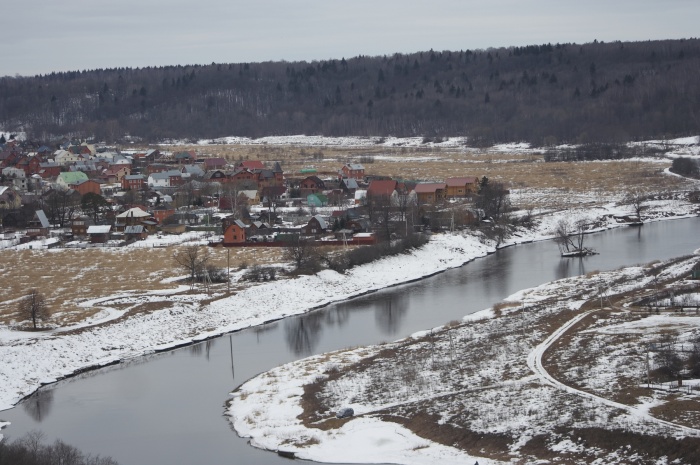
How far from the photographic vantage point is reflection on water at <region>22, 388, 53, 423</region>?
19953mm

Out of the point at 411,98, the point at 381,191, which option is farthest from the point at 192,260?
the point at 411,98

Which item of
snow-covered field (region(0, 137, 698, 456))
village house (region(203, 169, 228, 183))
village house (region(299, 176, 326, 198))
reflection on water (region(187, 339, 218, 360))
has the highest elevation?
village house (region(203, 169, 228, 183))

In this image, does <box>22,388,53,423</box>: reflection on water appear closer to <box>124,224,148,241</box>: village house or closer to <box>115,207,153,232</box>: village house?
<box>124,224,148,241</box>: village house

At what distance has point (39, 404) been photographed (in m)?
20.7

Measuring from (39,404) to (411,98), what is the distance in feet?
336

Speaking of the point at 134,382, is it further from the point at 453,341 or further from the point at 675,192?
the point at 675,192

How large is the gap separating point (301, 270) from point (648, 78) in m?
85.4

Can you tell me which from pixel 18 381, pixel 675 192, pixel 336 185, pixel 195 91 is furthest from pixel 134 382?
pixel 195 91

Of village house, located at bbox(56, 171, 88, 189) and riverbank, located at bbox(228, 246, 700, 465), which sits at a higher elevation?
village house, located at bbox(56, 171, 88, 189)

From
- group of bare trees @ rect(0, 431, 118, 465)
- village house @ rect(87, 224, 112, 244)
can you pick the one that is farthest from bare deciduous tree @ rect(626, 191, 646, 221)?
group of bare trees @ rect(0, 431, 118, 465)

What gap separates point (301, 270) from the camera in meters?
33.1

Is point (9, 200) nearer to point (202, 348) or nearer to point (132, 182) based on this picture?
point (132, 182)

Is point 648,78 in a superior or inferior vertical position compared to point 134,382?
superior

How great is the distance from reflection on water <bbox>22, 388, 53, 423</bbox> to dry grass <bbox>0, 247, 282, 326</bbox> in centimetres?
482
